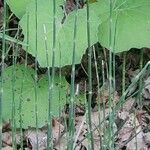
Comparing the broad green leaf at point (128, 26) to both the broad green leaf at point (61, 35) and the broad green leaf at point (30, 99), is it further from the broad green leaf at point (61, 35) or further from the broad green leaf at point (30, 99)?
the broad green leaf at point (30, 99)

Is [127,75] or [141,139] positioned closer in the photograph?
[141,139]

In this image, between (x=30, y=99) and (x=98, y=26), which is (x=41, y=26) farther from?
(x=30, y=99)

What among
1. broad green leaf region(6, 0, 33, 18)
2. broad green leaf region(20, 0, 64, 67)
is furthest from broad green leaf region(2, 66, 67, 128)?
broad green leaf region(6, 0, 33, 18)

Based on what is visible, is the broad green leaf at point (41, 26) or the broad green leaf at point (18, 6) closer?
the broad green leaf at point (41, 26)

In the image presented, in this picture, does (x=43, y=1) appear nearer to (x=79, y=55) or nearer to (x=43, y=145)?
(x=79, y=55)

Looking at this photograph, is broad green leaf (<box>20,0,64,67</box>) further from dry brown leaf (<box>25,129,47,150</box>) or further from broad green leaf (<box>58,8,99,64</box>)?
dry brown leaf (<box>25,129,47,150</box>)

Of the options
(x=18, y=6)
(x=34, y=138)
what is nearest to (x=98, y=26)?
(x=18, y=6)

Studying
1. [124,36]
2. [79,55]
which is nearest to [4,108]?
[79,55]

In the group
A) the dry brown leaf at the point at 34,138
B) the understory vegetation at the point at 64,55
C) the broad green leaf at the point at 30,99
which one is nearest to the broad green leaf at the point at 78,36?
the understory vegetation at the point at 64,55
